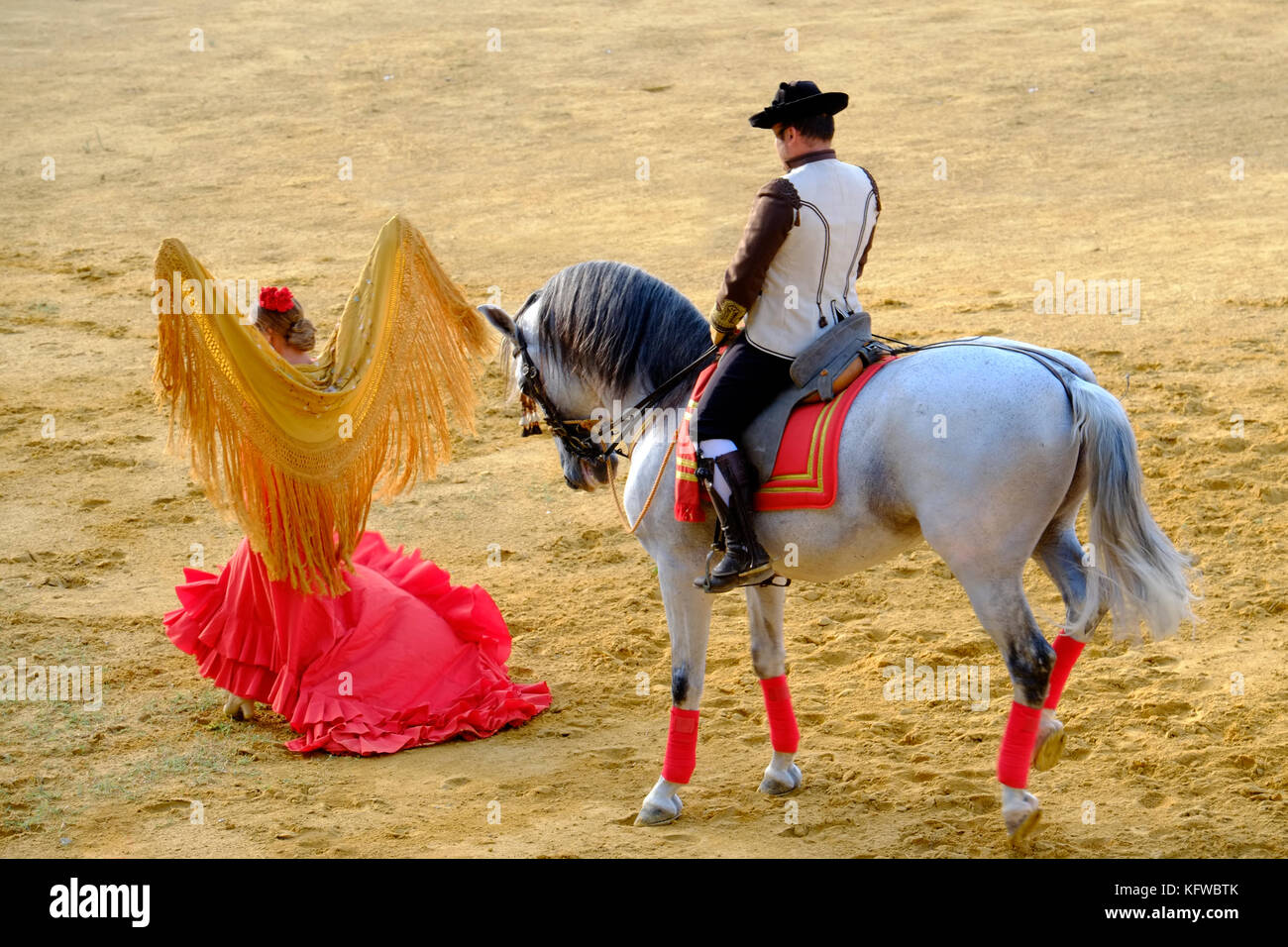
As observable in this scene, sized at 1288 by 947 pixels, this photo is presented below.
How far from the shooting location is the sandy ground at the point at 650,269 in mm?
5668

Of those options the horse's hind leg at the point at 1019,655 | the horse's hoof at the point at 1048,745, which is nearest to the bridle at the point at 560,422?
the horse's hind leg at the point at 1019,655

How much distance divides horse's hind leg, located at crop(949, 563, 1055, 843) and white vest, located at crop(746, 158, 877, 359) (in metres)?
1.09

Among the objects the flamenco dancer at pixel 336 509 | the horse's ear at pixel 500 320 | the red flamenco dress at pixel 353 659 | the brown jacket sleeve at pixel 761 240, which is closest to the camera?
the brown jacket sleeve at pixel 761 240

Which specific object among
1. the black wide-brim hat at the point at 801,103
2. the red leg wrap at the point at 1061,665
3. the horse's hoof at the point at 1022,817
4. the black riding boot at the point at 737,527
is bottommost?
the horse's hoof at the point at 1022,817

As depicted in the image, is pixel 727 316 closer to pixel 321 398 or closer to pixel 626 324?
pixel 626 324

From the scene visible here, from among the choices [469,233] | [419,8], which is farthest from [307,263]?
[419,8]

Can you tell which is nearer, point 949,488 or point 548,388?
point 949,488

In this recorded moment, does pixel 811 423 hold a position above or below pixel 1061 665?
above

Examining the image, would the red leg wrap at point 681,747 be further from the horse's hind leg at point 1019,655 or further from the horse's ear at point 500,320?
the horse's ear at point 500,320

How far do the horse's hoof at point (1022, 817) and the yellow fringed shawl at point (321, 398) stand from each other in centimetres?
306

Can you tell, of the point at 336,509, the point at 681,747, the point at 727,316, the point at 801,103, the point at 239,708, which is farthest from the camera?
the point at 239,708

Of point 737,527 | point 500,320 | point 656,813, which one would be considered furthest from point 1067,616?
point 500,320

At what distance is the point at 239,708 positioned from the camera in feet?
21.1

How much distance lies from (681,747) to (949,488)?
61.7 inches
